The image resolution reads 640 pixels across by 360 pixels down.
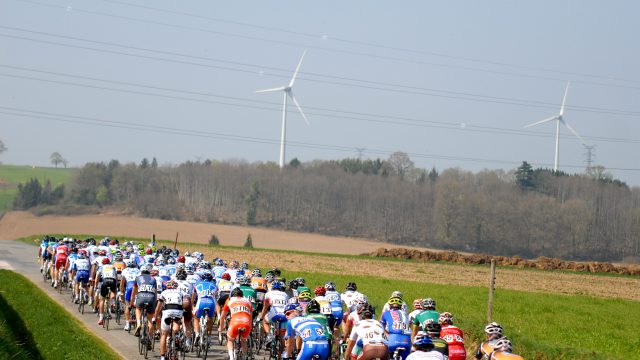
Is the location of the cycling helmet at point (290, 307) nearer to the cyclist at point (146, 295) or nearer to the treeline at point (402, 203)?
the cyclist at point (146, 295)

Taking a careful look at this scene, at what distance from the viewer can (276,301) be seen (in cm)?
2088

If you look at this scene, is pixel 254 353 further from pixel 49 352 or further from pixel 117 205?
pixel 117 205

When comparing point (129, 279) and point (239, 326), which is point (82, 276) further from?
point (239, 326)

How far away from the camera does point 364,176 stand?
15150cm

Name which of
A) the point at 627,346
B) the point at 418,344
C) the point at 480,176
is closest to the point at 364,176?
the point at 480,176

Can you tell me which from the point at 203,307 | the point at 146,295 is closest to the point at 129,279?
the point at 146,295

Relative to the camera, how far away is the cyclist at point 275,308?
67.7 feet

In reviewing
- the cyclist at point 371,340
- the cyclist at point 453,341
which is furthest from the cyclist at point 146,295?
the cyclist at point 453,341

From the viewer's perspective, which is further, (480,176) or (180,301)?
(480,176)

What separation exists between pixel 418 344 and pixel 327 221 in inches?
4931

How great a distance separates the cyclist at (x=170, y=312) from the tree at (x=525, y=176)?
126 meters

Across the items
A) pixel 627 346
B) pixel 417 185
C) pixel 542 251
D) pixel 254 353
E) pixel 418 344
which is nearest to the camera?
pixel 418 344

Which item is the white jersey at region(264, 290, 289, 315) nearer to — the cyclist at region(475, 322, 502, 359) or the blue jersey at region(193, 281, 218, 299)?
the blue jersey at region(193, 281, 218, 299)

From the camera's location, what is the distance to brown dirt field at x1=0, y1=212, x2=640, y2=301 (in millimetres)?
52781
